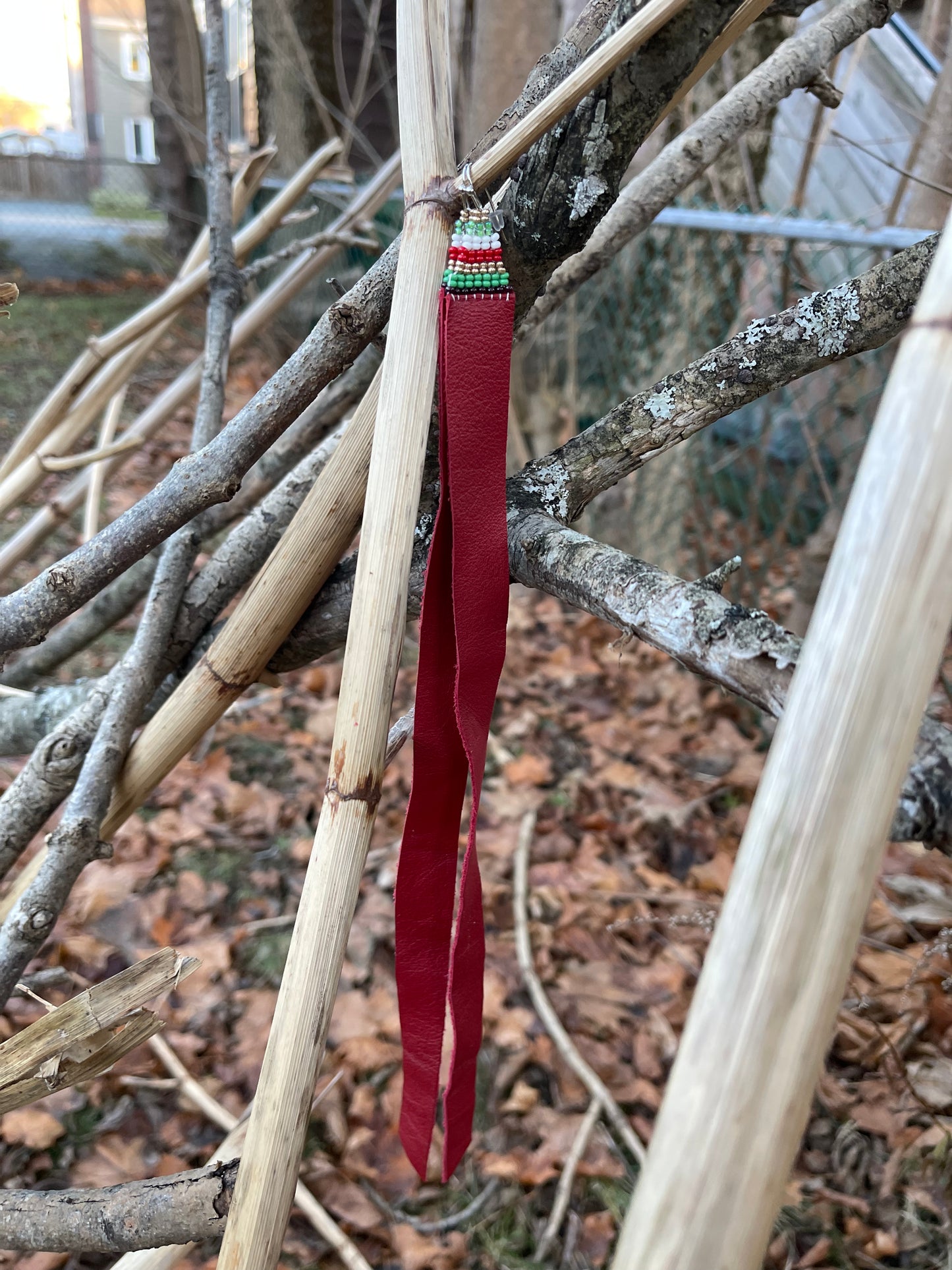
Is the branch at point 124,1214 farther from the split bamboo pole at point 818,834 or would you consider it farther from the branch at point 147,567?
the branch at point 147,567

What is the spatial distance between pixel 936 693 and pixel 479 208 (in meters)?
2.08

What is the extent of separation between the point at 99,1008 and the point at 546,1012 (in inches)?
40.0

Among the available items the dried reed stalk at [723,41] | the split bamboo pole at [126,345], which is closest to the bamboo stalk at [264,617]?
the dried reed stalk at [723,41]

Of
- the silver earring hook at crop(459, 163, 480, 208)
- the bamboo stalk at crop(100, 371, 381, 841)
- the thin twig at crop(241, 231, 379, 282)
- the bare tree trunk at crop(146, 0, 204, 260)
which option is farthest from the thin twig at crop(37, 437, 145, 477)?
the bare tree trunk at crop(146, 0, 204, 260)

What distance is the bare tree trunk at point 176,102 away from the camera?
4793 mm

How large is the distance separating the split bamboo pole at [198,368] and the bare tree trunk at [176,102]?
11.1ft

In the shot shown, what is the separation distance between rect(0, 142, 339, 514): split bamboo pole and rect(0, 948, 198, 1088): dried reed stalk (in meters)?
0.85

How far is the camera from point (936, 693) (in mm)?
2176

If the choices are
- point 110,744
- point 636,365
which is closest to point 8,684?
point 110,744

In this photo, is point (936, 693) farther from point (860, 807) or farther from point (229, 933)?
point (860, 807)

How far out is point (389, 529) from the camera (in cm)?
48

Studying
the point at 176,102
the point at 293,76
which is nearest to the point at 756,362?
the point at 293,76

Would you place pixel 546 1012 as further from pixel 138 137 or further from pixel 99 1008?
pixel 138 137

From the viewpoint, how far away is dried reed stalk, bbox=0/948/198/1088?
0.54m
